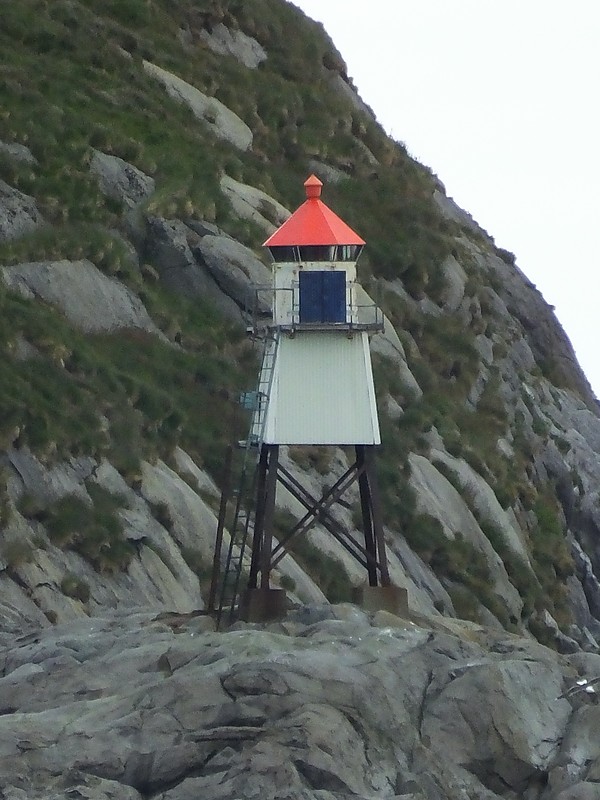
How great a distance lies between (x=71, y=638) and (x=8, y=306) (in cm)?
1574

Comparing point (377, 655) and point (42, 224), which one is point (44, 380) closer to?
point (42, 224)

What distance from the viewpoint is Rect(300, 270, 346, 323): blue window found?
31781mm

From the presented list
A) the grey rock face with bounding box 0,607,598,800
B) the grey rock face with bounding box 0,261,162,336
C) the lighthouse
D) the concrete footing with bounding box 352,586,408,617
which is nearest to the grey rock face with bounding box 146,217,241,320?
the grey rock face with bounding box 0,261,162,336

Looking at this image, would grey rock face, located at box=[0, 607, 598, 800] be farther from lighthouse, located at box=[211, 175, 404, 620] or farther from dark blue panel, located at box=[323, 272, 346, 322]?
dark blue panel, located at box=[323, 272, 346, 322]

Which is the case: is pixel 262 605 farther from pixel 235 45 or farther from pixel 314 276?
pixel 235 45

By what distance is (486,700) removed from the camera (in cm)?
2620

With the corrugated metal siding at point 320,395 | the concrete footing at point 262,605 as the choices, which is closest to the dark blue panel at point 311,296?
the corrugated metal siding at point 320,395

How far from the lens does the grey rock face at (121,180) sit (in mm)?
53406

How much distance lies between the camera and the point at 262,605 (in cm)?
3092

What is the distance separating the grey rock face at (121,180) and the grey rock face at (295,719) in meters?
25.7

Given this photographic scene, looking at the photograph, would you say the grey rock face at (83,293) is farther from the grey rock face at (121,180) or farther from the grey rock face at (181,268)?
the grey rock face at (121,180)

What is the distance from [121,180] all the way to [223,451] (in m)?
11.0

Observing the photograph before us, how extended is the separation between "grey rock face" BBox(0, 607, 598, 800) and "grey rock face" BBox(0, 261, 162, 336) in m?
18.6

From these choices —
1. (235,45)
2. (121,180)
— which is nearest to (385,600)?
(121,180)
